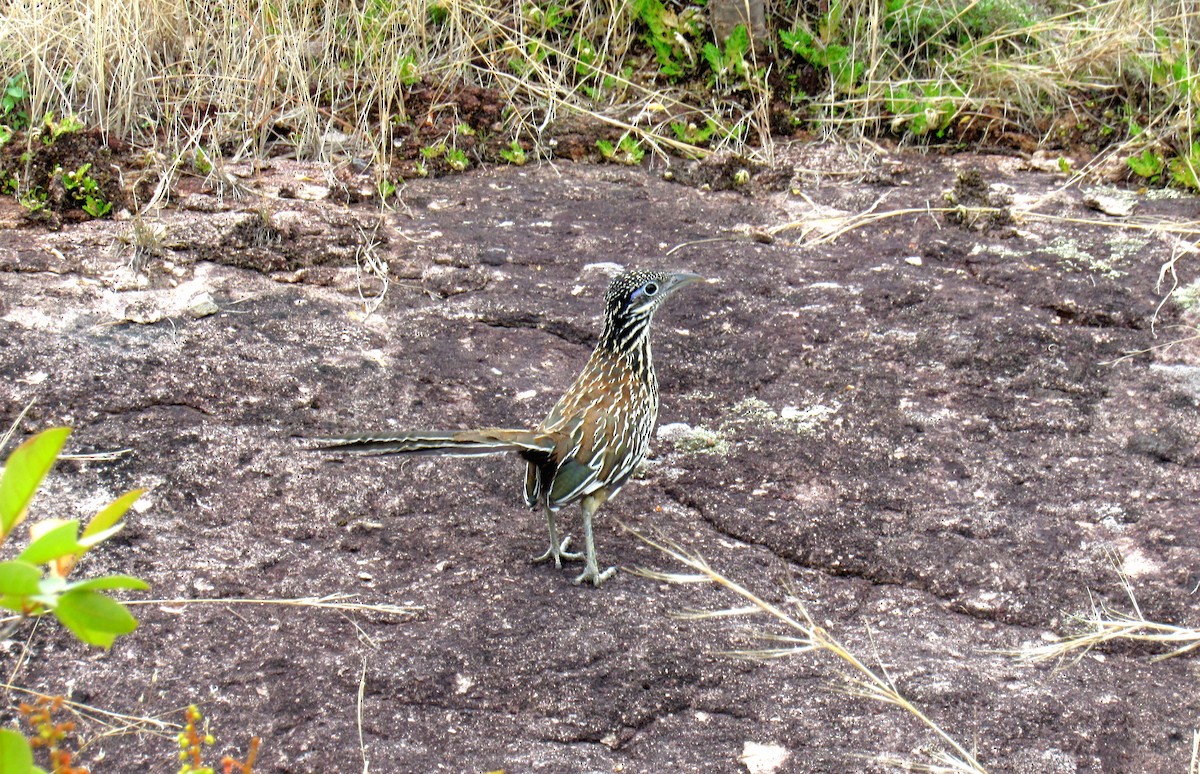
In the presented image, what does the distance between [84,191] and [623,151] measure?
3077 millimetres

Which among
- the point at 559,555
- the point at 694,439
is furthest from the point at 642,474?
the point at 559,555

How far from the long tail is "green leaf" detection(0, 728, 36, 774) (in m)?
2.04

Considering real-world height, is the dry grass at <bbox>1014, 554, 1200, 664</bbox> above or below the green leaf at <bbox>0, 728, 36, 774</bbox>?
below

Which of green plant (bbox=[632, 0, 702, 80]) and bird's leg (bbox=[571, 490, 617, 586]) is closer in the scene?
bird's leg (bbox=[571, 490, 617, 586])

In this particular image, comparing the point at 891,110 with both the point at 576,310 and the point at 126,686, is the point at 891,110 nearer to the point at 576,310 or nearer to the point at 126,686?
the point at 576,310

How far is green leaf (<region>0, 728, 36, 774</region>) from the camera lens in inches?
48.6

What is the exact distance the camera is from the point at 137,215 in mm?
5711

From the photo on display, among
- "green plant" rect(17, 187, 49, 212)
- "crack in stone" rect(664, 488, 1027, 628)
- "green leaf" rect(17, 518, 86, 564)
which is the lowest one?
"crack in stone" rect(664, 488, 1027, 628)

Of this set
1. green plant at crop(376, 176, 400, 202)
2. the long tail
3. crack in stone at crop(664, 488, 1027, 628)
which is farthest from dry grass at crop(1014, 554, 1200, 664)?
green plant at crop(376, 176, 400, 202)

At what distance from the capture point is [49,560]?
4.06ft

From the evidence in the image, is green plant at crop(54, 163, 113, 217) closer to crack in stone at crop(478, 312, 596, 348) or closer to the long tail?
crack in stone at crop(478, 312, 596, 348)

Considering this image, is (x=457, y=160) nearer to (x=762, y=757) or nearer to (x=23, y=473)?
(x=762, y=757)

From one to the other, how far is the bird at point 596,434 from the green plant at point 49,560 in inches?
88.1

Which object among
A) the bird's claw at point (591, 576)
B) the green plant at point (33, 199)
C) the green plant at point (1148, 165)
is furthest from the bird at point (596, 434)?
the green plant at point (1148, 165)
